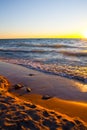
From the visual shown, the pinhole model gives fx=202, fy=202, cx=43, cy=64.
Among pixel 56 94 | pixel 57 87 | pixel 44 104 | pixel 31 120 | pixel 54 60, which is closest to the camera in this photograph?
pixel 31 120

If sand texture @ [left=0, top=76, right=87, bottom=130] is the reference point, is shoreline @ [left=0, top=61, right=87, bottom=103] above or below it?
below

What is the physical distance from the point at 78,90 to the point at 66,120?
3045mm

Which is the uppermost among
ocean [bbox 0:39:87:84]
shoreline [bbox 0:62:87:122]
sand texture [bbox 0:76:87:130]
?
sand texture [bbox 0:76:87:130]

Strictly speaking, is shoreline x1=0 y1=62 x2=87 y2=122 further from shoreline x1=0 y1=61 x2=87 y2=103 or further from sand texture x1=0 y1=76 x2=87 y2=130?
sand texture x1=0 y1=76 x2=87 y2=130

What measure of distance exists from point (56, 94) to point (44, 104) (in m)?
1.12

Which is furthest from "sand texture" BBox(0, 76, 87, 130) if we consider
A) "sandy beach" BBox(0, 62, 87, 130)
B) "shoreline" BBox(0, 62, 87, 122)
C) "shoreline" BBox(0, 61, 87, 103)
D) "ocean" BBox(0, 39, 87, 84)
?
"ocean" BBox(0, 39, 87, 84)

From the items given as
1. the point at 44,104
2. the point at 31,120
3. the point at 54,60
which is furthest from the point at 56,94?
the point at 54,60

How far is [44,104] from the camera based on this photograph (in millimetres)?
5828

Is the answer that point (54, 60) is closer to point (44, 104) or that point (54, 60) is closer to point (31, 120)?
point (44, 104)

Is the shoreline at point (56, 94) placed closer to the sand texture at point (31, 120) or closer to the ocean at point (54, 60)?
the sand texture at point (31, 120)

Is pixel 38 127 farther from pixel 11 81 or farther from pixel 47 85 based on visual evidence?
pixel 11 81

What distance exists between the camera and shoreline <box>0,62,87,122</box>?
5465 mm

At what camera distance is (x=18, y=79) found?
8922 millimetres

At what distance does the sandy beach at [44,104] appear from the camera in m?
4.16
